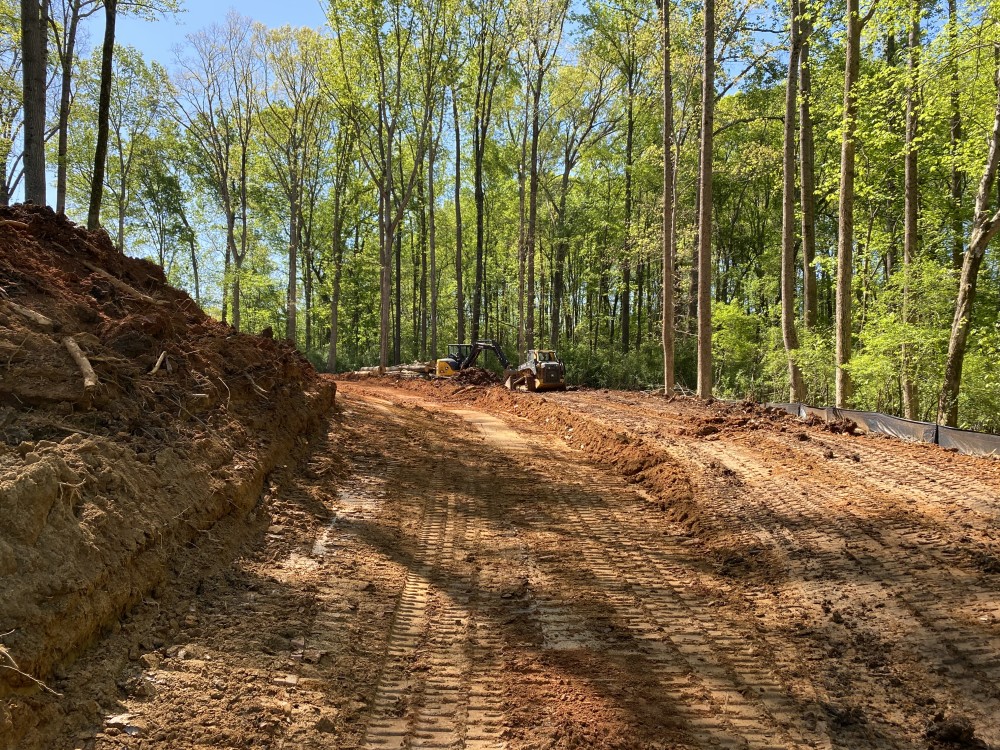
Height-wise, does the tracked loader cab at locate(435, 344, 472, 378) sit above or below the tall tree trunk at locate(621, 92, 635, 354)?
below

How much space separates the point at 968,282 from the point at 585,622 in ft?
35.4

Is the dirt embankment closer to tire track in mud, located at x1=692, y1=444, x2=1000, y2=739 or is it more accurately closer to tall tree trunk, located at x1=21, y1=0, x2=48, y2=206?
Result: tall tree trunk, located at x1=21, y1=0, x2=48, y2=206

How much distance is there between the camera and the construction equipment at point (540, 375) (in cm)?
2145

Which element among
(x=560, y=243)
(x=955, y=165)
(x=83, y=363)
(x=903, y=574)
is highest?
(x=560, y=243)

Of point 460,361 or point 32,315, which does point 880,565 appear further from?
point 460,361

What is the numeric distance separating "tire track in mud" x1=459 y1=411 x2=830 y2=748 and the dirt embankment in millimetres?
2893

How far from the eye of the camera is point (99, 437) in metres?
4.45

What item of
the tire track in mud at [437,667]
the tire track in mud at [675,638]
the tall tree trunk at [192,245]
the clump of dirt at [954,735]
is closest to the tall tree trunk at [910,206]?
the tire track in mud at [675,638]

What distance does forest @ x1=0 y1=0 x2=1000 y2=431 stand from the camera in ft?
41.3

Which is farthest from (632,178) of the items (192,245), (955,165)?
(192,245)

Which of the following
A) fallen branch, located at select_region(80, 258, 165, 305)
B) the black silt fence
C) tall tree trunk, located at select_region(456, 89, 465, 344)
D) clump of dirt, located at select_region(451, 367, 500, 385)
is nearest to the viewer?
fallen branch, located at select_region(80, 258, 165, 305)

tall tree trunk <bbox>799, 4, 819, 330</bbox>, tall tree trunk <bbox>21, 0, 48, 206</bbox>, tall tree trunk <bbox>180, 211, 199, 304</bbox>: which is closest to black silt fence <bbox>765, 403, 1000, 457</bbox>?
tall tree trunk <bbox>799, 4, 819, 330</bbox>

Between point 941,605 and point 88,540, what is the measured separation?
5816mm

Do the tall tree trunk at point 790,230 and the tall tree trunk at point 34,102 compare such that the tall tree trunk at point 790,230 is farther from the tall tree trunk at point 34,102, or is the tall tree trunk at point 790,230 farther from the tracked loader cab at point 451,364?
the tall tree trunk at point 34,102
